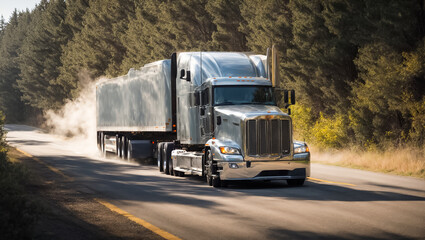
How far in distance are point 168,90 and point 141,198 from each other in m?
8.63

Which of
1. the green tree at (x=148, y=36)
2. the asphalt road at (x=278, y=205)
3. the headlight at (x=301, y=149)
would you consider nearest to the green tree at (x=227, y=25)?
the green tree at (x=148, y=36)

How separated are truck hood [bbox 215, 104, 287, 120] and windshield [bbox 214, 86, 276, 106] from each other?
9.4 inches

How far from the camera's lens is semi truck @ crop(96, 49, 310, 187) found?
57.1 feet

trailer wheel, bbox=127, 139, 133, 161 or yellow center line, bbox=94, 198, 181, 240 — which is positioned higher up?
trailer wheel, bbox=127, 139, 133, 161

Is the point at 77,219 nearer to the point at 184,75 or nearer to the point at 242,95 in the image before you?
the point at 242,95

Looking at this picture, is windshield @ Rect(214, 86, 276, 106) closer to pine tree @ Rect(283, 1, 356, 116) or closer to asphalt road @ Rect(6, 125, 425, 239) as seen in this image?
asphalt road @ Rect(6, 125, 425, 239)

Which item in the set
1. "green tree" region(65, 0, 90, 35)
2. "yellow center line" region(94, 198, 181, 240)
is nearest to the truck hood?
"yellow center line" region(94, 198, 181, 240)

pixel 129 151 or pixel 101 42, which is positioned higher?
pixel 101 42

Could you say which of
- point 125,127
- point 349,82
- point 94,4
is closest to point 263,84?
point 349,82

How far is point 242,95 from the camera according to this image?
63.0 feet

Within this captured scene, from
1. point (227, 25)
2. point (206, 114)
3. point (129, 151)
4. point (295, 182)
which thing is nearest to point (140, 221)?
point (295, 182)

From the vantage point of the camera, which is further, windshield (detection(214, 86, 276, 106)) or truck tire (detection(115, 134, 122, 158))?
truck tire (detection(115, 134, 122, 158))

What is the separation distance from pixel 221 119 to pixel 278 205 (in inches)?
200

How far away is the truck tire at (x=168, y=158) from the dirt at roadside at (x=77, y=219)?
5.30 metres
